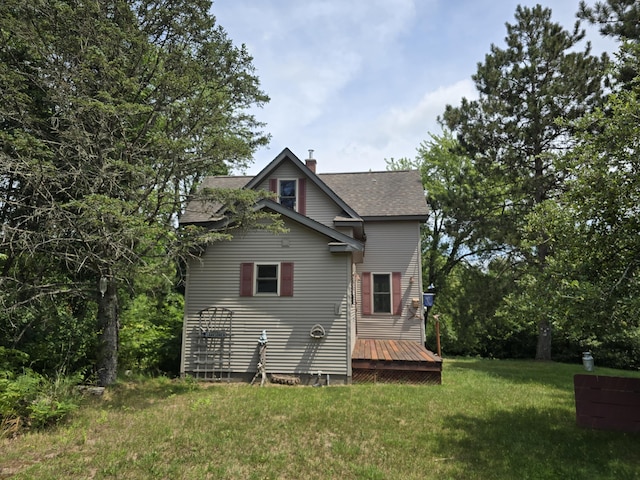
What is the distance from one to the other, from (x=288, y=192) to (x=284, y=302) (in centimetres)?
463

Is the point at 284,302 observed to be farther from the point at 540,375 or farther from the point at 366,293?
the point at 540,375

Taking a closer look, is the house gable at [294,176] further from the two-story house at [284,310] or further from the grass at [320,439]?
the grass at [320,439]

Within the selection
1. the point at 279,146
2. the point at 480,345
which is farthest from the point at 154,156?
the point at 480,345

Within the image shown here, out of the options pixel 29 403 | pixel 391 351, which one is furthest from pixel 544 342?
pixel 29 403

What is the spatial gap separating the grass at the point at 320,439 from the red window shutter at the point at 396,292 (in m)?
5.48

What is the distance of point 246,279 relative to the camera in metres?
10.7

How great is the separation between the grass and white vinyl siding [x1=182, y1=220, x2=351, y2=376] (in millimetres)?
1391

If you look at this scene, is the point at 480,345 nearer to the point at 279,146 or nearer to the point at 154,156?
the point at 279,146

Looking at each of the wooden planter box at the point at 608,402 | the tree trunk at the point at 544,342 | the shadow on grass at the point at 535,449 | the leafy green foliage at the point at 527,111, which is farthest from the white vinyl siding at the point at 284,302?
the tree trunk at the point at 544,342

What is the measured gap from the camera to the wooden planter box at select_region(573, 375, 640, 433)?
21.1 feet

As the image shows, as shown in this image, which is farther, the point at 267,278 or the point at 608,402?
the point at 267,278

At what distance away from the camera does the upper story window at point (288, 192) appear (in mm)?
13438

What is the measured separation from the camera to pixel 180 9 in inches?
370

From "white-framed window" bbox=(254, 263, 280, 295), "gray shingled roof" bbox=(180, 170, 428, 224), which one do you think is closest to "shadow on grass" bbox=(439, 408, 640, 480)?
"white-framed window" bbox=(254, 263, 280, 295)
